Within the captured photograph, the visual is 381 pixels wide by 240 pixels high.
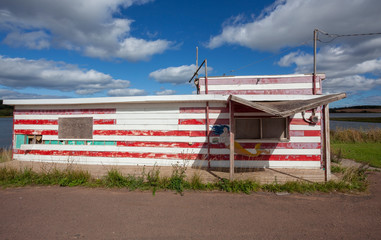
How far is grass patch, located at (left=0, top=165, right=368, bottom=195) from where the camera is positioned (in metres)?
5.59

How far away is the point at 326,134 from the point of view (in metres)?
5.87

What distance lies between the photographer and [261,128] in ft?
25.1

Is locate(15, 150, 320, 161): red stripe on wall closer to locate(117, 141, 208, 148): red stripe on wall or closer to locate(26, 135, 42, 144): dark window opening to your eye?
locate(117, 141, 208, 148): red stripe on wall

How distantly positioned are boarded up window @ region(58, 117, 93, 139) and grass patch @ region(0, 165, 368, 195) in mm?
2248

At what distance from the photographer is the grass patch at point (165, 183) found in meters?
5.59

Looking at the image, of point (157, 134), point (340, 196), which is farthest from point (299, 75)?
point (157, 134)

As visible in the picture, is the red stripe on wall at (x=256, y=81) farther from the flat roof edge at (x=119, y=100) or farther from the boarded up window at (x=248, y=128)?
the boarded up window at (x=248, y=128)

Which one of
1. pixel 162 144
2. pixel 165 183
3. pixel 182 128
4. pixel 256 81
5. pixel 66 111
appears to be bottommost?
pixel 165 183

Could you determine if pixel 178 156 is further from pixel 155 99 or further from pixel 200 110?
pixel 155 99

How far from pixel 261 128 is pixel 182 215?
461 cm

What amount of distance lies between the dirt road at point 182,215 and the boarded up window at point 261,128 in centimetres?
273

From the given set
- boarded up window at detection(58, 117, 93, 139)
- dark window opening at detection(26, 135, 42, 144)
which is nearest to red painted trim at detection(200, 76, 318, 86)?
boarded up window at detection(58, 117, 93, 139)

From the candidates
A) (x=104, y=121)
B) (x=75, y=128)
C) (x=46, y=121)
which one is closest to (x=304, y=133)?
(x=104, y=121)

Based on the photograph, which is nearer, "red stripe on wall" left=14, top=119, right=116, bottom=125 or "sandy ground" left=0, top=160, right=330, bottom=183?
"sandy ground" left=0, top=160, right=330, bottom=183
